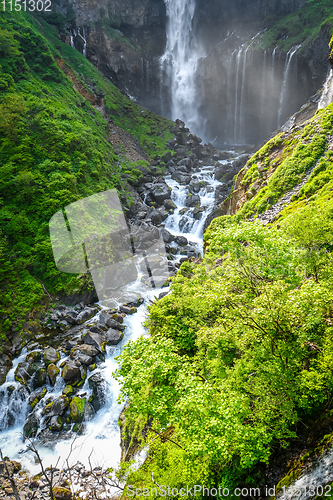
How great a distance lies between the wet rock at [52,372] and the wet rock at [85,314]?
13.0 feet

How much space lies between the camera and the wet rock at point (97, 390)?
14356 millimetres

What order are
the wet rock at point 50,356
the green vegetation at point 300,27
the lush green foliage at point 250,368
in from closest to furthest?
the lush green foliage at point 250,368, the wet rock at point 50,356, the green vegetation at point 300,27


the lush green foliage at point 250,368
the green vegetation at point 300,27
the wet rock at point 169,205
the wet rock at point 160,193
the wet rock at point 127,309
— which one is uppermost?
the green vegetation at point 300,27

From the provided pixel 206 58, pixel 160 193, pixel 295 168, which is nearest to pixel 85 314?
pixel 295 168

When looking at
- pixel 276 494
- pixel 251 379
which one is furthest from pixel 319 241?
pixel 276 494

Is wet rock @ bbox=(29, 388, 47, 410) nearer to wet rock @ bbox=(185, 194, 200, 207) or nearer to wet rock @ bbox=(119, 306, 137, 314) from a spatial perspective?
wet rock @ bbox=(119, 306, 137, 314)

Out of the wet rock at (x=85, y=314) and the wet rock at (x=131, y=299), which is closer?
the wet rock at (x=85, y=314)

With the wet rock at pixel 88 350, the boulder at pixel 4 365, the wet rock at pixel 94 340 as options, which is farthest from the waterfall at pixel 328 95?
the boulder at pixel 4 365

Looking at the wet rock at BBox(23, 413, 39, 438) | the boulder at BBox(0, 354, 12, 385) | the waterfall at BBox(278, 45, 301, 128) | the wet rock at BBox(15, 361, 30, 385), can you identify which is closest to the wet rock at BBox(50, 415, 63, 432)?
the wet rock at BBox(23, 413, 39, 438)

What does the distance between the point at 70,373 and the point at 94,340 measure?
2419 mm

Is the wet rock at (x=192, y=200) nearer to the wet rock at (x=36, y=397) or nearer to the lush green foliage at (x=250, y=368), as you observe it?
the wet rock at (x=36, y=397)

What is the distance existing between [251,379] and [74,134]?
2896 centimetres

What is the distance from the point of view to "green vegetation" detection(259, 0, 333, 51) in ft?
144

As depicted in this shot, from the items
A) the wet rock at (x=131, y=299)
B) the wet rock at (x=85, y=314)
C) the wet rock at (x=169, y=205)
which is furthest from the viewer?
the wet rock at (x=169, y=205)
